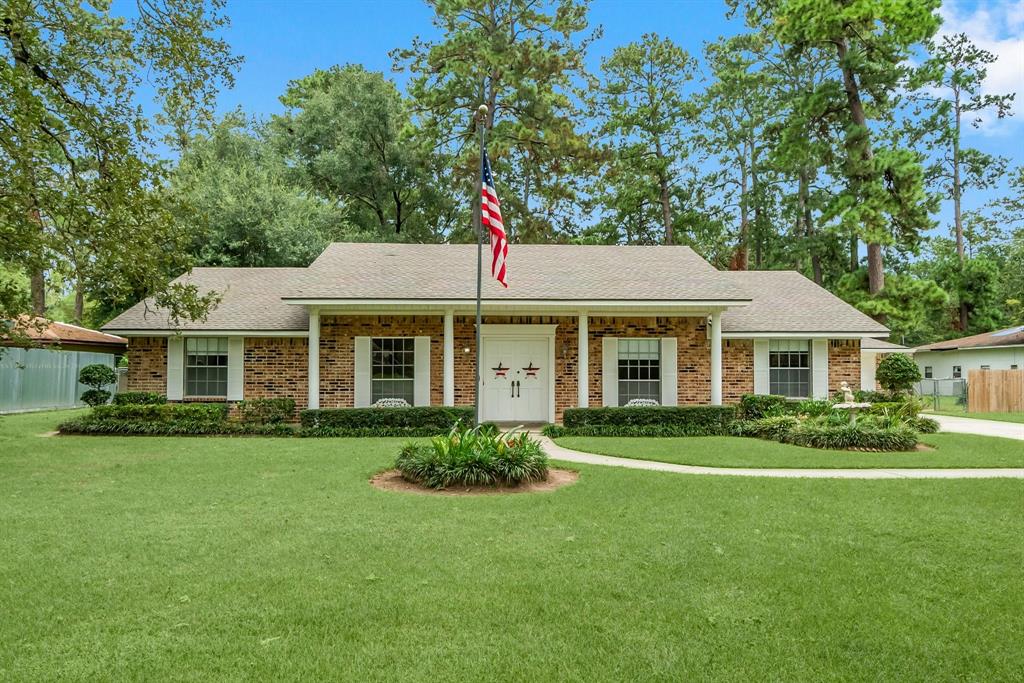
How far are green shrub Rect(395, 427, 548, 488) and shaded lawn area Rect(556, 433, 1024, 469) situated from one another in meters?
2.95

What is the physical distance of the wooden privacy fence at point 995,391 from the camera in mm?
22203

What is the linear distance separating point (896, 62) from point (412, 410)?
2288cm

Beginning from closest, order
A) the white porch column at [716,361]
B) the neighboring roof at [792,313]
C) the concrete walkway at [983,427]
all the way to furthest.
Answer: the concrete walkway at [983,427] → the white porch column at [716,361] → the neighboring roof at [792,313]

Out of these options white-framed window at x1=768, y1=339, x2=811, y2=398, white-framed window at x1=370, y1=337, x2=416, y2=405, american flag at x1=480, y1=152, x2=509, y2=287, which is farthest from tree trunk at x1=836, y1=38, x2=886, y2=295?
american flag at x1=480, y1=152, x2=509, y2=287

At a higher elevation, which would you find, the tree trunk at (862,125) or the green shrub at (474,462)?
the tree trunk at (862,125)

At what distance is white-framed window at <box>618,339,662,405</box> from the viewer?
54.0 feet

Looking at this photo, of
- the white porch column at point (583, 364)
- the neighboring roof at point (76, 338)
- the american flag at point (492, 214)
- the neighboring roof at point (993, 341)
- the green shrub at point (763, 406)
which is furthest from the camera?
the neighboring roof at point (993, 341)

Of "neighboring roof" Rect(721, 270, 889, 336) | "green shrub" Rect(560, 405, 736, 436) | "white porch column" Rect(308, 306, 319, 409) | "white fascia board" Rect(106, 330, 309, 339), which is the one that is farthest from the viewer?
"neighboring roof" Rect(721, 270, 889, 336)

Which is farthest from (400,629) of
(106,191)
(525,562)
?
(106,191)

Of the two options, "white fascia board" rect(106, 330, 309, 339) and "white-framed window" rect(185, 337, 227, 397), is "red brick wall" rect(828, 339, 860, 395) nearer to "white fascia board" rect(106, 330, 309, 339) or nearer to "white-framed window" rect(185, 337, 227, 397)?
"white fascia board" rect(106, 330, 309, 339)

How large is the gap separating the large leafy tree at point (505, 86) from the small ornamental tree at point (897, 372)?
622 inches

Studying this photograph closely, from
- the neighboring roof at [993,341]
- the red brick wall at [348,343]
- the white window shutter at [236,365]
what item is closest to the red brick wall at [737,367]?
the red brick wall at [348,343]

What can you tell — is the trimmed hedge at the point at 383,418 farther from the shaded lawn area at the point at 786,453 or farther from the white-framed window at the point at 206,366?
the white-framed window at the point at 206,366

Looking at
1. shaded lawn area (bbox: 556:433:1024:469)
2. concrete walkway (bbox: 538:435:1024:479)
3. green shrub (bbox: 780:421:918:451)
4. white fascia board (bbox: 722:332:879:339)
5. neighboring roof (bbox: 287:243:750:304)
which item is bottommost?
concrete walkway (bbox: 538:435:1024:479)
